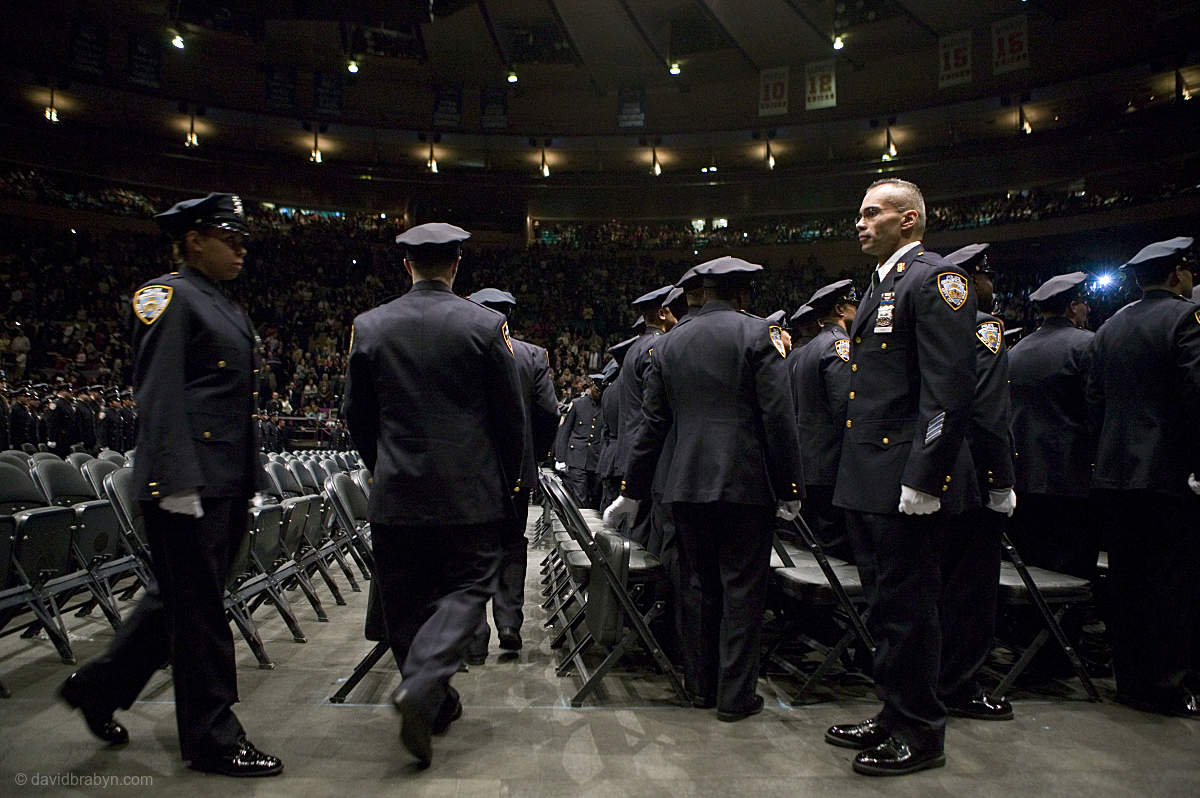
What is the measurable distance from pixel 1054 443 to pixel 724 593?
6.71 ft

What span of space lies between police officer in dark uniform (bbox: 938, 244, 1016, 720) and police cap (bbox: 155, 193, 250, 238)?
2813 mm

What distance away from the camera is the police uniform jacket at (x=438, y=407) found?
268 centimetres

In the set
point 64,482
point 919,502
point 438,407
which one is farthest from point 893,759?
point 64,482

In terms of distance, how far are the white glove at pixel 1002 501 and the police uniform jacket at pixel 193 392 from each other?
2737 millimetres

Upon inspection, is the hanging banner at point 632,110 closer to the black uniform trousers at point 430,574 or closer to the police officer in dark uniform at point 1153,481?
the police officer in dark uniform at point 1153,481

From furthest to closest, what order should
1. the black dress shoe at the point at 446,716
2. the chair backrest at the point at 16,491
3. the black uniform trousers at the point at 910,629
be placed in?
the chair backrest at the point at 16,491 → the black dress shoe at the point at 446,716 → the black uniform trousers at the point at 910,629

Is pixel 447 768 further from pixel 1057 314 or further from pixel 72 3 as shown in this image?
pixel 72 3

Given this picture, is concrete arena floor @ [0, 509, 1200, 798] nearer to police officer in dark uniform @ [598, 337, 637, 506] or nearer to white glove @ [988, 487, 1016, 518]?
white glove @ [988, 487, 1016, 518]

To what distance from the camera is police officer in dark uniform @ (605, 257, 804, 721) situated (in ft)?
10.5

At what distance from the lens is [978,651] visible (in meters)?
3.29

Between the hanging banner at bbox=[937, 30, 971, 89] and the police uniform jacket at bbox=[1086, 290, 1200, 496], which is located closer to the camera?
the police uniform jacket at bbox=[1086, 290, 1200, 496]

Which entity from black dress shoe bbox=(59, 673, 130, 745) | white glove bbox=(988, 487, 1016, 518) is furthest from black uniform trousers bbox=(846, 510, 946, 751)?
black dress shoe bbox=(59, 673, 130, 745)

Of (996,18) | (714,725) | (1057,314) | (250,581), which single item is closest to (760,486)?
(714,725)

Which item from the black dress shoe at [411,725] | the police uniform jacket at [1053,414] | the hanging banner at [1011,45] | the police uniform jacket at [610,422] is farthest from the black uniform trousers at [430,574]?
the hanging banner at [1011,45]
